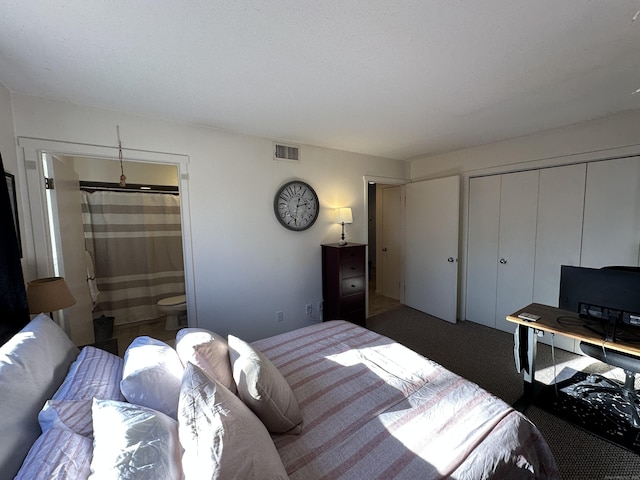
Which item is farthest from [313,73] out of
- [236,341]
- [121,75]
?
[236,341]

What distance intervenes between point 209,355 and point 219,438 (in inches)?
23.5

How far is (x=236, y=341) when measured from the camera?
1.47 metres

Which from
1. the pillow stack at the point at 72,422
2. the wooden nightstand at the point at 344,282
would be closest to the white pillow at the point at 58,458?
the pillow stack at the point at 72,422

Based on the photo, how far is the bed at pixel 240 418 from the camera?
2.51 feet

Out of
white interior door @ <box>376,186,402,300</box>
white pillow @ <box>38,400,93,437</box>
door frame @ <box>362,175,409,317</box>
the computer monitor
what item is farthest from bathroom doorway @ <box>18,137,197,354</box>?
white interior door @ <box>376,186,402,300</box>

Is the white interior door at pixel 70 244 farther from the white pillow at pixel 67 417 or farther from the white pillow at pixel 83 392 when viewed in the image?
the white pillow at pixel 67 417

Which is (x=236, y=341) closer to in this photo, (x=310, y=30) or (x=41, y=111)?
(x=310, y=30)

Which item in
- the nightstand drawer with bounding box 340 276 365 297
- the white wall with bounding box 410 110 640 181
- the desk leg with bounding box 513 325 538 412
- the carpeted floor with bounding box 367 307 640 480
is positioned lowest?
the carpeted floor with bounding box 367 307 640 480

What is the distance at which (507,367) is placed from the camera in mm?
2475

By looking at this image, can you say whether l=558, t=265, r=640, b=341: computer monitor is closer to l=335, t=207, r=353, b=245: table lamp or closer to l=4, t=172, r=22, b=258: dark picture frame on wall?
l=335, t=207, r=353, b=245: table lamp

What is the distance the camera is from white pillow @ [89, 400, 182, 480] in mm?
698

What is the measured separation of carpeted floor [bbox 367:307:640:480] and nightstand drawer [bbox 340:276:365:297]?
2.14 feet

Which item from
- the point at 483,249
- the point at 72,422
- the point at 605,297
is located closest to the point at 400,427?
the point at 72,422

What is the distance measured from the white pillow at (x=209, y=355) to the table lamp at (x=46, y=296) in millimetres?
842
